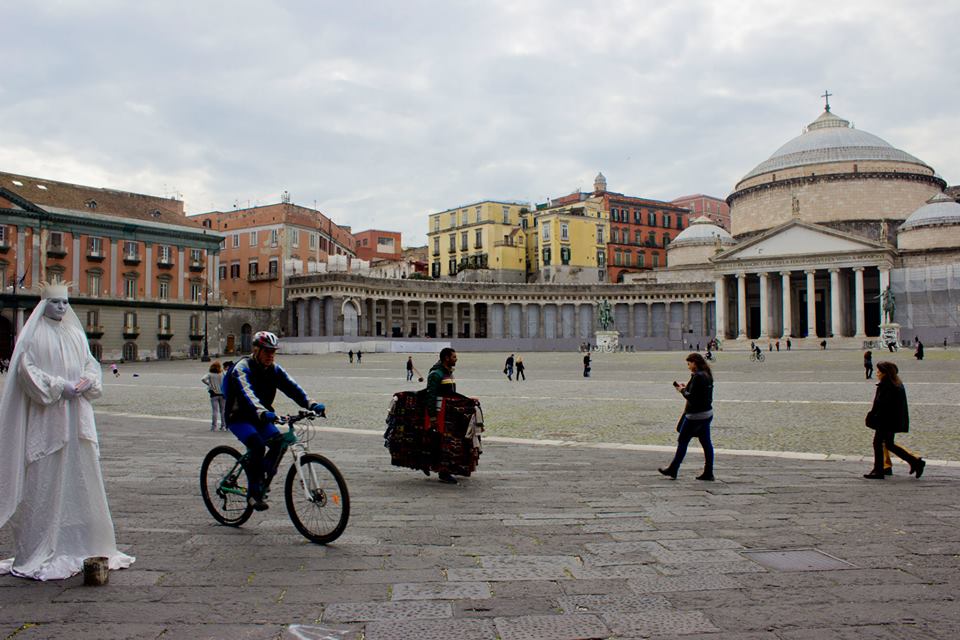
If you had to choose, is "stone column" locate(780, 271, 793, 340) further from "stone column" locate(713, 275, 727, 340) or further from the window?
the window

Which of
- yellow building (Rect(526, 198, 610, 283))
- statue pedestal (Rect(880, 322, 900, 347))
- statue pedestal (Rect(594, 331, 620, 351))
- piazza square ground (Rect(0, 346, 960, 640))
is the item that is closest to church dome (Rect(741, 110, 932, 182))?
yellow building (Rect(526, 198, 610, 283))

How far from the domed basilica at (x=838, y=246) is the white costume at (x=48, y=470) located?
67661mm

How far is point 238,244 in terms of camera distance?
76.4m

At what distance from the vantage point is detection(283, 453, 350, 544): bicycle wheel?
250 inches

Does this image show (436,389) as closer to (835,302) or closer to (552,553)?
(552,553)

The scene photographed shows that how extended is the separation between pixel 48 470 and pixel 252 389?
169 cm

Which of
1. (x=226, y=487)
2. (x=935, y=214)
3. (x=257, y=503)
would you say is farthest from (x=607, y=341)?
(x=257, y=503)

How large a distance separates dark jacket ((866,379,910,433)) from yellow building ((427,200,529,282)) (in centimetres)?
8392

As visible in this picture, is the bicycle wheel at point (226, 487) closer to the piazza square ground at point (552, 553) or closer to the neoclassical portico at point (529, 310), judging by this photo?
the piazza square ground at point (552, 553)

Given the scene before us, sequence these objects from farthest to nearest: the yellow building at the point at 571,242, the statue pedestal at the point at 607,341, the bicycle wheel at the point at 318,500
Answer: the yellow building at the point at 571,242 < the statue pedestal at the point at 607,341 < the bicycle wheel at the point at 318,500

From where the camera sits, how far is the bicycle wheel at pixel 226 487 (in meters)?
7.03

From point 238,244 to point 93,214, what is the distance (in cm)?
1967

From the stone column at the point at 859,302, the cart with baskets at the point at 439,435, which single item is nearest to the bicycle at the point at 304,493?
the cart with baskets at the point at 439,435

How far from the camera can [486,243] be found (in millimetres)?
95438
